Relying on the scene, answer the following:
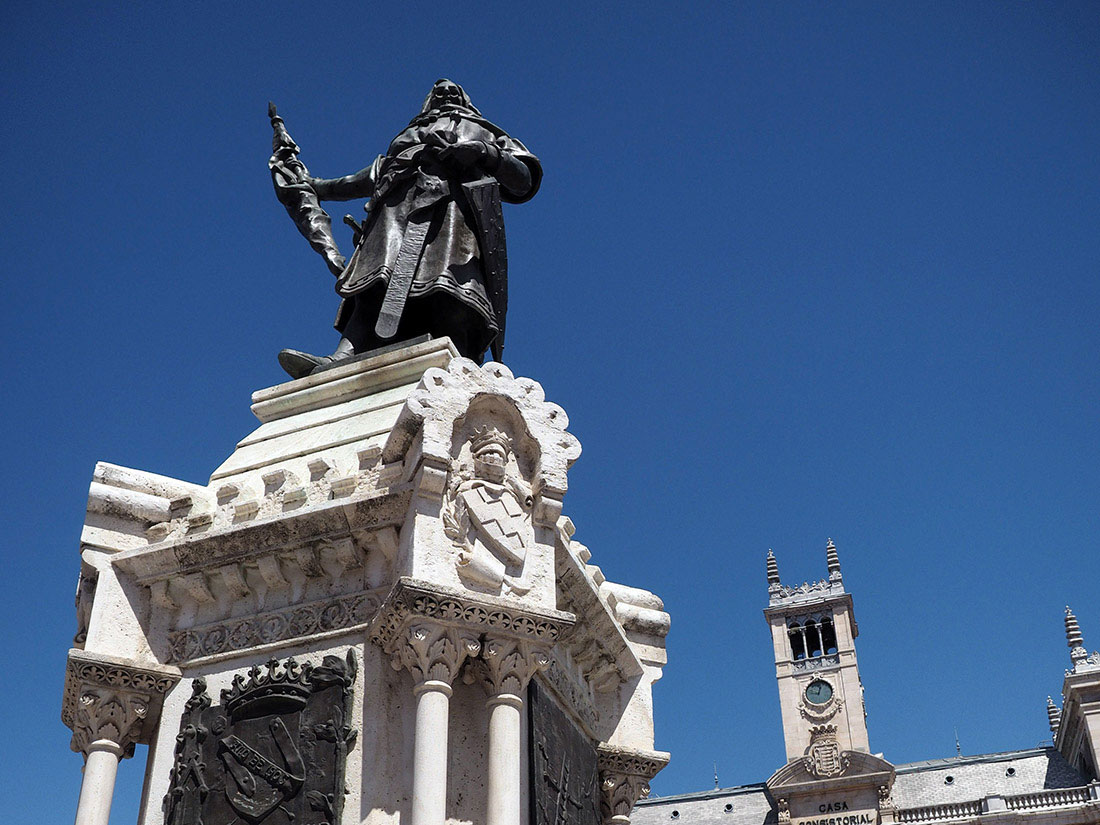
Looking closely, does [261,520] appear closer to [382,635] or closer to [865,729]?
[382,635]

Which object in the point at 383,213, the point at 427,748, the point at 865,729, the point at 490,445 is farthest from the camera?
the point at 865,729

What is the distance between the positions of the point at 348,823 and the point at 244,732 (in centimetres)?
102

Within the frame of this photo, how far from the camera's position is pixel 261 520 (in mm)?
8109

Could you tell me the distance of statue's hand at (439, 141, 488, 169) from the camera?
11188 mm

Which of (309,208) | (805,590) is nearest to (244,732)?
(309,208)

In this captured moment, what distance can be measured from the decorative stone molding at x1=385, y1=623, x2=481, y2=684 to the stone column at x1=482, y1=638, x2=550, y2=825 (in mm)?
196

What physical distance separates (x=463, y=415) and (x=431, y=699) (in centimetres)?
193

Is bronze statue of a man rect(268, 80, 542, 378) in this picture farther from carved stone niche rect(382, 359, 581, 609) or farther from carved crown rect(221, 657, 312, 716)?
carved crown rect(221, 657, 312, 716)

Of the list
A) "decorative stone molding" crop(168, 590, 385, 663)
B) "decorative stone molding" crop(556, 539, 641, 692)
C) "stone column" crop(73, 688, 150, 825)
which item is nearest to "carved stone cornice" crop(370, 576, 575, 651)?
"decorative stone molding" crop(168, 590, 385, 663)

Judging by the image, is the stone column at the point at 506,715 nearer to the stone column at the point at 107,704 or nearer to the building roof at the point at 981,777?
the stone column at the point at 107,704

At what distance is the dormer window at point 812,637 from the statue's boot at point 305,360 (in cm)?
7389

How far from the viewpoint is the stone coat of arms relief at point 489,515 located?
7648mm

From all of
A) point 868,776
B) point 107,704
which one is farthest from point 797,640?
point 107,704

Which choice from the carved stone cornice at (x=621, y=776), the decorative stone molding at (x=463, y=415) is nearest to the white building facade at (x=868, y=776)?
the carved stone cornice at (x=621, y=776)
